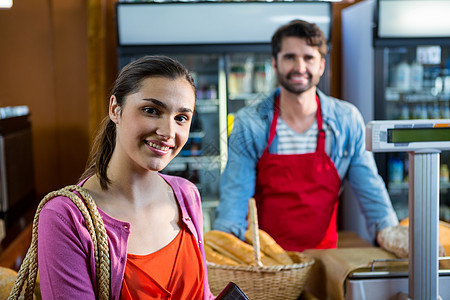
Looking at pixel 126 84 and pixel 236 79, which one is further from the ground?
pixel 236 79

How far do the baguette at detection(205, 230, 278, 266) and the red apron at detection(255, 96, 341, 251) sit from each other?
1.64 ft

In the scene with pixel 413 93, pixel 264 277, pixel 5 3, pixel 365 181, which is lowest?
pixel 264 277

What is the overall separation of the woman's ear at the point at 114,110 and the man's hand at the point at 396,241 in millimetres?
845

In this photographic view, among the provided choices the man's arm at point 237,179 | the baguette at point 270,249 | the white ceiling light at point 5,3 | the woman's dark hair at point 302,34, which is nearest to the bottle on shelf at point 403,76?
the woman's dark hair at point 302,34

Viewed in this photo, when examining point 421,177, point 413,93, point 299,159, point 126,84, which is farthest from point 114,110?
point 413,93

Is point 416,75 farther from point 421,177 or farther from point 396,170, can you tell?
point 421,177

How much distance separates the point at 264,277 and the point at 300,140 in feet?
2.36

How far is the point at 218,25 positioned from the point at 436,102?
176 cm

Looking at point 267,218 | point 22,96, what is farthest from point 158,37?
point 267,218

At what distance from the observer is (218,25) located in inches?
142

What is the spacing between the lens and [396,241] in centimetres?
144

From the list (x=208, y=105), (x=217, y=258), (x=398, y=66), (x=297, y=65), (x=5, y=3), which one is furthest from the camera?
(x=5, y=3)

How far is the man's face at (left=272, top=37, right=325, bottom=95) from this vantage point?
1642 millimetres

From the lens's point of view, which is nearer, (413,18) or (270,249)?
(270,249)
